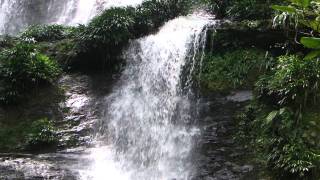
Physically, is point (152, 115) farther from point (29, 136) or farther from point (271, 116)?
point (271, 116)

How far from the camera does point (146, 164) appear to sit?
363 inches

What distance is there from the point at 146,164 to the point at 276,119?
114 inches

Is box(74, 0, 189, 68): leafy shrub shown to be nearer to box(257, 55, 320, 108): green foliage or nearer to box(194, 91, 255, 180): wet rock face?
box(194, 91, 255, 180): wet rock face

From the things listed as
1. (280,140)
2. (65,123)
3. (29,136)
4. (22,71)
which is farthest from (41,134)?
(280,140)

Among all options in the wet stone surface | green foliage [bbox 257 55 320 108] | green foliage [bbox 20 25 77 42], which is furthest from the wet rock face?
green foliage [bbox 20 25 77 42]

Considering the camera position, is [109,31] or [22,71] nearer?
[22,71]

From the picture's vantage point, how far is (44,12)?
19.4 metres

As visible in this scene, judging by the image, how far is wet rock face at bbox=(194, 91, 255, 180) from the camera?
817cm

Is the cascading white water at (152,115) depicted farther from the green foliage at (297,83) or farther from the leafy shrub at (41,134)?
the green foliage at (297,83)

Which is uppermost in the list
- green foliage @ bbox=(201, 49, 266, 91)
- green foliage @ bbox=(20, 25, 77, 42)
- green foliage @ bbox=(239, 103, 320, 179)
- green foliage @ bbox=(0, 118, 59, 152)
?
green foliage @ bbox=(20, 25, 77, 42)

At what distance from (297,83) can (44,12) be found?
46.3ft

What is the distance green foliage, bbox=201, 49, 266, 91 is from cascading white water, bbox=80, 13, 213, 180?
514 mm

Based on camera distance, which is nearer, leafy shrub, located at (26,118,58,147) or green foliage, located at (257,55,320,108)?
green foliage, located at (257,55,320,108)

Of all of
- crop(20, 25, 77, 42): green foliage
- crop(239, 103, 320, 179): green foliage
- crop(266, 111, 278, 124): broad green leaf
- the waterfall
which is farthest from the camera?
the waterfall
